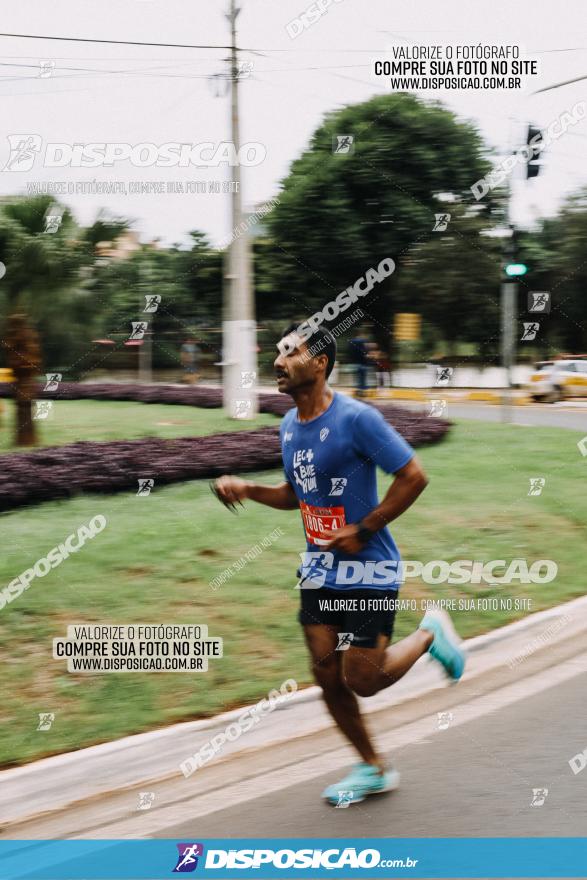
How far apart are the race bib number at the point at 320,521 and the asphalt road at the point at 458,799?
967 millimetres

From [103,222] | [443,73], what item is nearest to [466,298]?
[103,222]

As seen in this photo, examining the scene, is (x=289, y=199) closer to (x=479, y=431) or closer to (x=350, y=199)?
(x=350, y=199)

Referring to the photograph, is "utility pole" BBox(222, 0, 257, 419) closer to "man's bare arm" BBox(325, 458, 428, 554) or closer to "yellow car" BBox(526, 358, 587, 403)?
"man's bare arm" BBox(325, 458, 428, 554)

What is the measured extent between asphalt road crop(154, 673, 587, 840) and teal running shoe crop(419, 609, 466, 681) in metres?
0.41

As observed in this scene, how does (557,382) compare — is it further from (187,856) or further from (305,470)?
(187,856)

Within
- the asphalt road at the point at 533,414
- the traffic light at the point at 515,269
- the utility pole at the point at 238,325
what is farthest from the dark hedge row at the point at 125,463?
the asphalt road at the point at 533,414

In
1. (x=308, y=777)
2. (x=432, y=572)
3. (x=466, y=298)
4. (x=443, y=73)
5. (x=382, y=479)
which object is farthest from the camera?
(x=466, y=298)

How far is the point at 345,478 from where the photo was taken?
3568 mm

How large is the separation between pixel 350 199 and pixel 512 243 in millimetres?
15401

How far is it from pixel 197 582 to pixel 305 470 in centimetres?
264

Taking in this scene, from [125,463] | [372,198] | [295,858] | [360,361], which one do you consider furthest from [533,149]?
[372,198]

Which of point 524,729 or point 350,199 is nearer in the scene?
A: point 524,729

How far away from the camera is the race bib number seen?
361 cm

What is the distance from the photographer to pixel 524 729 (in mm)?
4484
